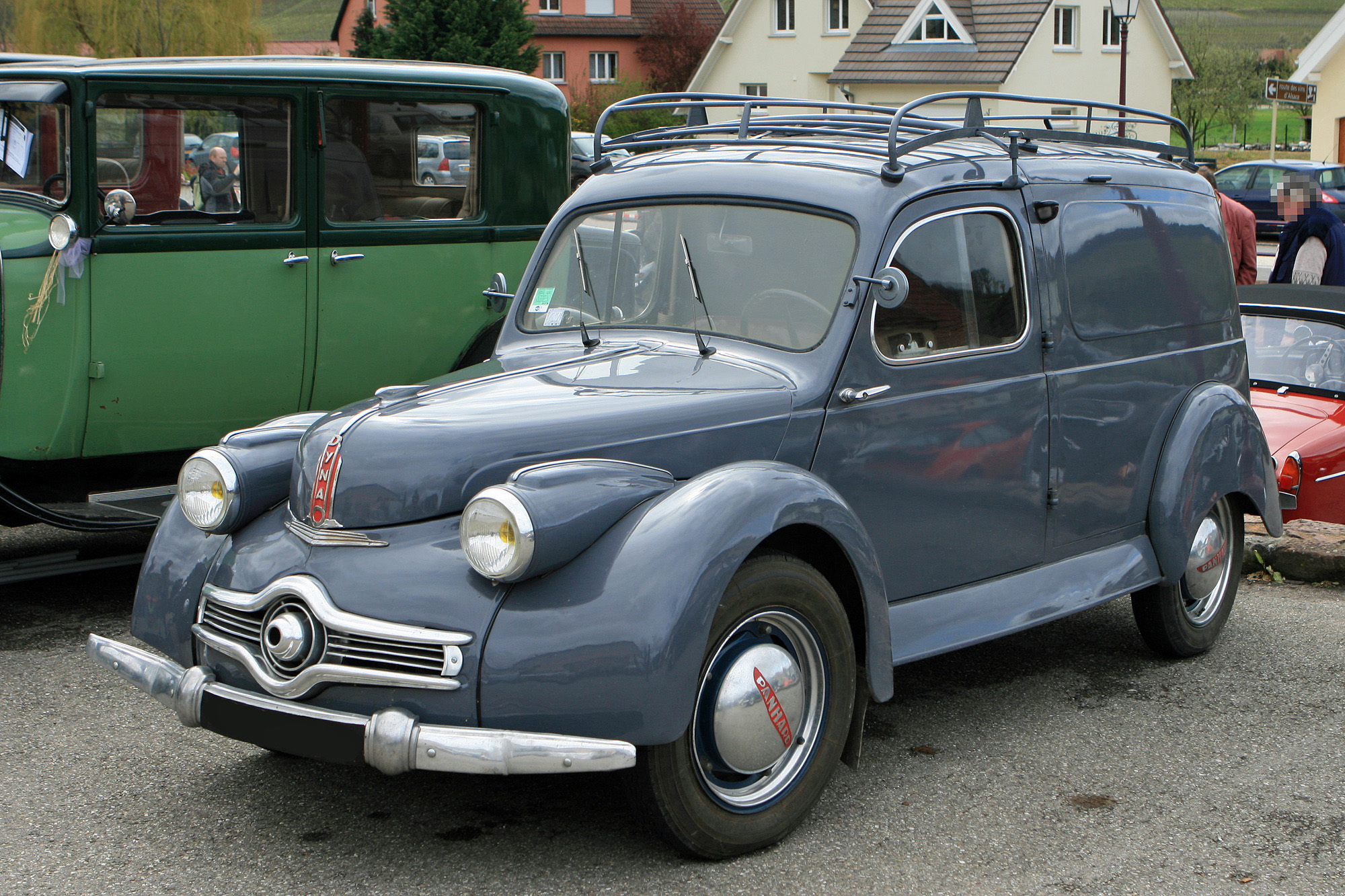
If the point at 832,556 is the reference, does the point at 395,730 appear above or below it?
below

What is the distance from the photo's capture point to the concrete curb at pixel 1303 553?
639cm

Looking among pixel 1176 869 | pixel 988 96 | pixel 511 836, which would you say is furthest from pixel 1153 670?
pixel 511 836

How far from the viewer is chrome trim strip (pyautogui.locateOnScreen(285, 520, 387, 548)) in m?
3.37

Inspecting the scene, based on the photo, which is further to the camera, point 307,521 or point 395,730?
point 307,521

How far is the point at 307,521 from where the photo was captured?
3.52 m

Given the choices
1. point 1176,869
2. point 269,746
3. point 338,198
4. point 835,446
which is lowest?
point 1176,869

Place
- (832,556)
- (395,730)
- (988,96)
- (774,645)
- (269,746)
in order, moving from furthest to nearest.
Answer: (988,96)
(832,556)
(774,645)
(269,746)
(395,730)

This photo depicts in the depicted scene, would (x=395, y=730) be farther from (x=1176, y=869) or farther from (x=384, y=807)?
(x=1176, y=869)

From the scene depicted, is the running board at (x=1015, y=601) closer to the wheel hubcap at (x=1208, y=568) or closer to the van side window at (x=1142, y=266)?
the wheel hubcap at (x=1208, y=568)

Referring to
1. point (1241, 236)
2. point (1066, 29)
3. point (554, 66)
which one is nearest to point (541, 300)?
point (1241, 236)

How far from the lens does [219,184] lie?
596cm

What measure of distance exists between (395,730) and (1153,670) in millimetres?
3198

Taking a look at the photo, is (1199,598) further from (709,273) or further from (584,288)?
(584,288)

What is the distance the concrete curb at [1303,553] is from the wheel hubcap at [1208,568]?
1201 millimetres
